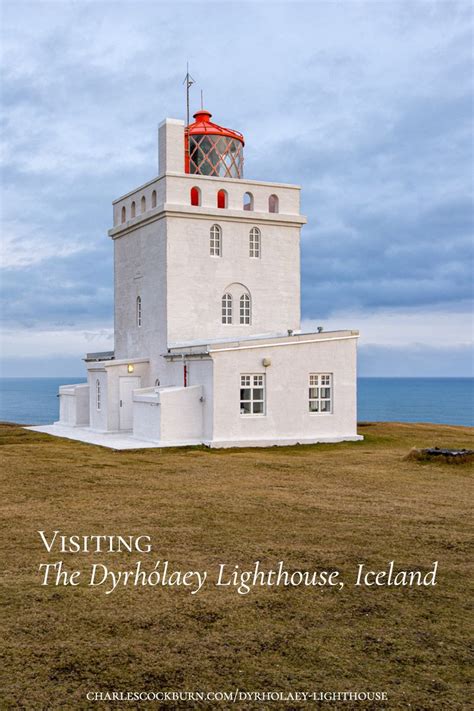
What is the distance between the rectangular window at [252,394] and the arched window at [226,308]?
503 cm

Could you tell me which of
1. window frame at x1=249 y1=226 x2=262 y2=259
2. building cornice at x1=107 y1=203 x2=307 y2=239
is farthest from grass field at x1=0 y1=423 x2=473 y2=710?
window frame at x1=249 y1=226 x2=262 y2=259

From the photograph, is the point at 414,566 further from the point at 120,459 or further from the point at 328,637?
the point at 120,459

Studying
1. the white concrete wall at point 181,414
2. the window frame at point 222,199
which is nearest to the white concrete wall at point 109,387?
the white concrete wall at point 181,414

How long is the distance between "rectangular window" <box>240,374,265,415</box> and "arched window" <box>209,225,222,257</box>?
6054 millimetres

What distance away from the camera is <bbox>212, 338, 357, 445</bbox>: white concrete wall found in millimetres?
20406

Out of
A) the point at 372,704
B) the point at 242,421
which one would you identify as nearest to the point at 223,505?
the point at 372,704

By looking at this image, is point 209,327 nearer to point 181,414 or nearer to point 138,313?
point 138,313

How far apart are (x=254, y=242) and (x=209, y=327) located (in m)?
3.59

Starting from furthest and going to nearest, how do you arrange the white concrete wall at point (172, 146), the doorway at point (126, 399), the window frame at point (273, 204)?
1. the window frame at point (273, 204)
2. the white concrete wall at point (172, 146)
3. the doorway at point (126, 399)

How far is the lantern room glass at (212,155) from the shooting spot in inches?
1024

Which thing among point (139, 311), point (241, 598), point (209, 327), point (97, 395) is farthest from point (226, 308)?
point (241, 598)

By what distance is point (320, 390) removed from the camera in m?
22.1

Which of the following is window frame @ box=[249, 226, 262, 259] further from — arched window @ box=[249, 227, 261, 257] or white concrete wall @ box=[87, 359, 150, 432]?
white concrete wall @ box=[87, 359, 150, 432]

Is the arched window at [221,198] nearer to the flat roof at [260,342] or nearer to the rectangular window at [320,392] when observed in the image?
the flat roof at [260,342]
